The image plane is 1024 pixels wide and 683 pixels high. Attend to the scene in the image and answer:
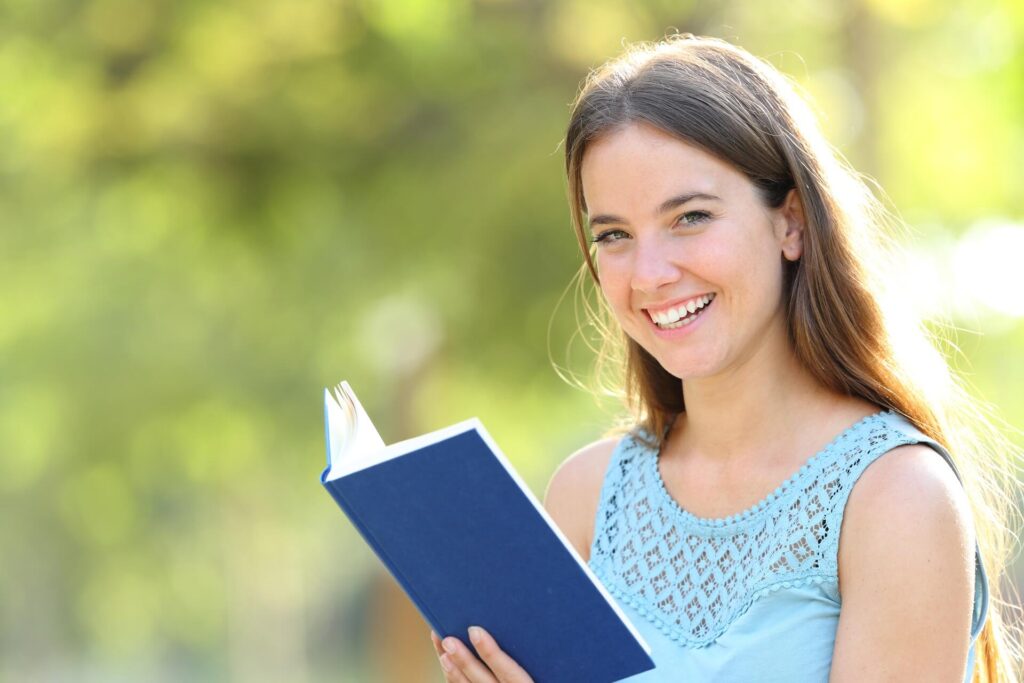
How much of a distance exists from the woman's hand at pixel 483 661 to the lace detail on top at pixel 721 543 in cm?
40

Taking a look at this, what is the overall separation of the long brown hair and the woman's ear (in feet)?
0.05

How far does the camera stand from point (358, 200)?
7004mm

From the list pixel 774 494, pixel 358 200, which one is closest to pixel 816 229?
pixel 774 494

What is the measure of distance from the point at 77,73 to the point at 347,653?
2161cm

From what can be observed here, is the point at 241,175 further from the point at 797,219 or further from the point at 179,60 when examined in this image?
the point at 797,219

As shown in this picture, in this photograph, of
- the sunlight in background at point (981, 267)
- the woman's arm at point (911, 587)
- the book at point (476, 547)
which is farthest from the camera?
the sunlight in background at point (981, 267)

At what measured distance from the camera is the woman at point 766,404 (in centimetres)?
218

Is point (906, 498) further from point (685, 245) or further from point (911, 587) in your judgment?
point (685, 245)

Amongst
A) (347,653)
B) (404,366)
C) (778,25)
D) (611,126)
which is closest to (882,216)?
(611,126)

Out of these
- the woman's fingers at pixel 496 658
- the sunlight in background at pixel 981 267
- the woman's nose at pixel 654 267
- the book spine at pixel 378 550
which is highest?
the sunlight in background at pixel 981 267

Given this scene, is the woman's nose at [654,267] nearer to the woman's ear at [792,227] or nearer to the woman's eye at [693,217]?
the woman's eye at [693,217]

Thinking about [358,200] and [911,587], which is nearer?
[911,587]

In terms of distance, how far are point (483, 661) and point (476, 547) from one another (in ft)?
0.79

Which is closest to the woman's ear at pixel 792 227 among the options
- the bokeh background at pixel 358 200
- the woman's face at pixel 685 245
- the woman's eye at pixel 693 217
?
the woman's face at pixel 685 245
